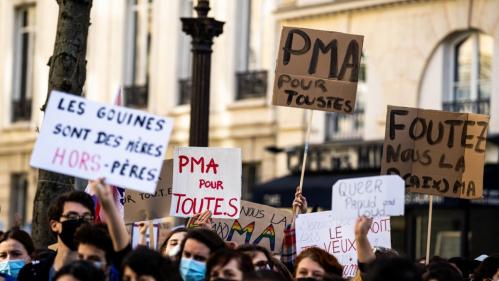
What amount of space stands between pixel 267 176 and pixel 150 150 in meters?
18.5

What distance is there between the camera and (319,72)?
13211mm

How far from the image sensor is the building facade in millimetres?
24109

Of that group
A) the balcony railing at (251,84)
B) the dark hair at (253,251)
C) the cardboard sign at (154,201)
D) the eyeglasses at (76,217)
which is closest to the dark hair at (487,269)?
the dark hair at (253,251)

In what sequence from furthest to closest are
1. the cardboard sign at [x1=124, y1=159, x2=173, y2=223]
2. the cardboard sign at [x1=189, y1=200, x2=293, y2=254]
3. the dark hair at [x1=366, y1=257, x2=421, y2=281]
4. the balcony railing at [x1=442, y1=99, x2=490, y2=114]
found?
1. the balcony railing at [x1=442, y1=99, x2=490, y2=114]
2. the cardboard sign at [x1=189, y1=200, x2=293, y2=254]
3. the cardboard sign at [x1=124, y1=159, x2=173, y2=223]
4. the dark hair at [x1=366, y1=257, x2=421, y2=281]

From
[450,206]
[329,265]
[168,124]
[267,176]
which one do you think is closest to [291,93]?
[329,265]

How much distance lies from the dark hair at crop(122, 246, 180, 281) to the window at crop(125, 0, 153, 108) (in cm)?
2194

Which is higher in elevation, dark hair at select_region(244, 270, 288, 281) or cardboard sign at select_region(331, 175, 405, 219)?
cardboard sign at select_region(331, 175, 405, 219)

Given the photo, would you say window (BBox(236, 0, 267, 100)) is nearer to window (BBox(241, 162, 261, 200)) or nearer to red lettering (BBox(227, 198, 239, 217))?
window (BBox(241, 162, 261, 200))

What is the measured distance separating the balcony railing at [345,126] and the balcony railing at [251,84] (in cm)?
160

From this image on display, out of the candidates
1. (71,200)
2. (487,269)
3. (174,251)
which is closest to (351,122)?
(487,269)

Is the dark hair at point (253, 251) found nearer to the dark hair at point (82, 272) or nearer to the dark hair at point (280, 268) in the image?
the dark hair at point (280, 268)

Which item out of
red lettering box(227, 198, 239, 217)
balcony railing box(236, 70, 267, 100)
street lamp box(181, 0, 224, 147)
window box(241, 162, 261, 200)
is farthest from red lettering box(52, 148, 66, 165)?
window box(241, 162, 261, 200)

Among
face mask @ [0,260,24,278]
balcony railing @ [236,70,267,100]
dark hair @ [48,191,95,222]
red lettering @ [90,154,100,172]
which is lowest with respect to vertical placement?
face mask @ [0,260,24,278]

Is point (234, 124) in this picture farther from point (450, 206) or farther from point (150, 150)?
point (150, 150)
